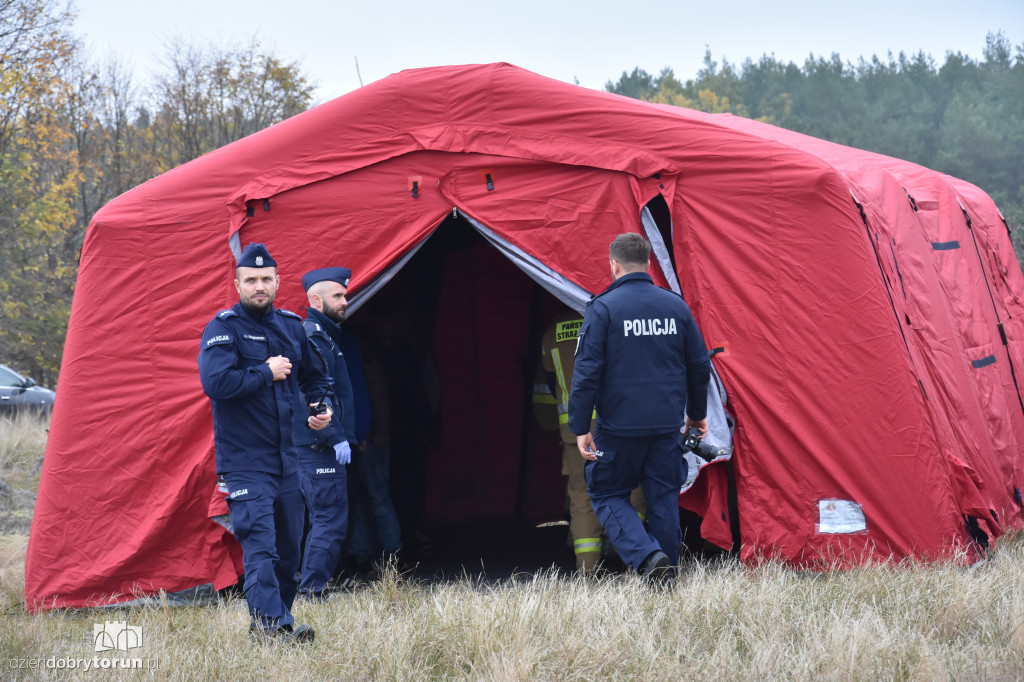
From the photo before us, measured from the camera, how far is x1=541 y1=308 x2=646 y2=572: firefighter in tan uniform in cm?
552

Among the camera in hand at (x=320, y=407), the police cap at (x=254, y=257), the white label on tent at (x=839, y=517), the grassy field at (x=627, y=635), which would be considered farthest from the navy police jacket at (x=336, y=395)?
the white label on tent at (x=839, y=517)

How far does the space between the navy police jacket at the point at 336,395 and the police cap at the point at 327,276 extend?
0.55 feet

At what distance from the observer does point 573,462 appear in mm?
5668

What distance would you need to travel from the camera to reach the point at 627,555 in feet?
15.3

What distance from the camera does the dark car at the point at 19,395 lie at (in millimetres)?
14188

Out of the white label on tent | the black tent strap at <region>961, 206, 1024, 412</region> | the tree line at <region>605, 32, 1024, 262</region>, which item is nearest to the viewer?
the white label on tent

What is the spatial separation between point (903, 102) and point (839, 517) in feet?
136

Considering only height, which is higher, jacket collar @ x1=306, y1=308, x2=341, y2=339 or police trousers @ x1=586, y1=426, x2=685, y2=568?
jacket collar @ x1=306, y1=308, x2=341, y2=339

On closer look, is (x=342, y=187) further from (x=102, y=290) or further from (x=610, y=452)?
(x=610, y=452)

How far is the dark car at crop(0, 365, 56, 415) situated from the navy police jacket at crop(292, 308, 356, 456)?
1042 cm

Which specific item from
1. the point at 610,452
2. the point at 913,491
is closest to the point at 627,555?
the point at 610,452

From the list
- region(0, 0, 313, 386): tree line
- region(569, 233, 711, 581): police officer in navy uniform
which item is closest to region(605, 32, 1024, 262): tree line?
region(0, 0, 313, 386): tree line

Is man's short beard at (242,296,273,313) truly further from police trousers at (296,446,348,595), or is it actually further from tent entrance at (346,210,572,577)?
tent entrance at (346,210,572,577)

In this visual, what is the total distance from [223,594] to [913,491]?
3.56 m
